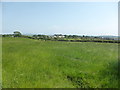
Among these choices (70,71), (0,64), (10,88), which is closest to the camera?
(10,88)

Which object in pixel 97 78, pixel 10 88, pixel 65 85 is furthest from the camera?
pixel 97 78

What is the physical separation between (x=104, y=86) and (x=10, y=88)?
4100 millimetres

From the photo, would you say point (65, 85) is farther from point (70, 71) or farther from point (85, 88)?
point (70, 71)

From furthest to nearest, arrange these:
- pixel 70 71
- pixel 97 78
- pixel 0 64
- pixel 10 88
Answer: pixel 0 64
pixel 70 71
pixel 97 78
pixel 10 88

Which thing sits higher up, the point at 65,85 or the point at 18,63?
the point at 18,63

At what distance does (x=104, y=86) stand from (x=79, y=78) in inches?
47.8

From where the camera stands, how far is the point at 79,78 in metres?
6.02

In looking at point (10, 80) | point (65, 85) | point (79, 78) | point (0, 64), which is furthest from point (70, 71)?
point (0, 64)

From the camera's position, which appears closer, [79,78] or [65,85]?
[65,85]

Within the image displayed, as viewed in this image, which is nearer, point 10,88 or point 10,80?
point 10,88

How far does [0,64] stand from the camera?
7668 mm

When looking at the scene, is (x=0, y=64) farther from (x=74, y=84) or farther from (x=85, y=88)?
(x=85, y=88)

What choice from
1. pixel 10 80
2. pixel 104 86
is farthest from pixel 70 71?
pixel 10 80

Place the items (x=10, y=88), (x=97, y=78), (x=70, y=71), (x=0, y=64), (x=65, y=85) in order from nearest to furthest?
(x=10, y=88), (x=65, y=85), (x=97, y=78), (x=70, y=71), (x=0, y=64)
